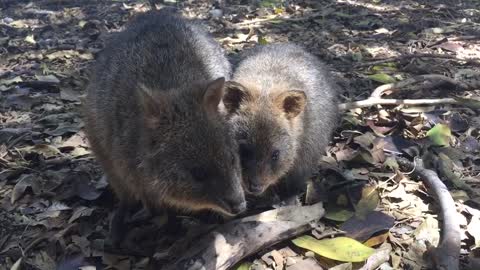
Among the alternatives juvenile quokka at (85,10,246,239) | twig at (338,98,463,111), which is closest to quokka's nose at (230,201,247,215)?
juvenile quokka at (85,10,246,239)

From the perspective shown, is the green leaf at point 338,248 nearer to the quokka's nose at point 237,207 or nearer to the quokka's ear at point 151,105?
the quokka's nose at point 237,207

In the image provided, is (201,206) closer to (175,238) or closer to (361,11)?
(175,238)

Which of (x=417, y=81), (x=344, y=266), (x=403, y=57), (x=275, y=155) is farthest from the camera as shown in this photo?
(x=403, y=57)

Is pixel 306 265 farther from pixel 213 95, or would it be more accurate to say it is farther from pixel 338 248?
pixel 213 95

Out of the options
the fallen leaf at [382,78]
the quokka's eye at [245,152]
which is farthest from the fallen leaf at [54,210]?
the fallen leaf at [382,78]

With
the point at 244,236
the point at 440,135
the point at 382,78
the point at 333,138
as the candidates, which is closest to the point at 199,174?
the point at 244,236

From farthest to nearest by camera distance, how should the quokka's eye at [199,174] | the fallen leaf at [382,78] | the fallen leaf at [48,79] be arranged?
the fallen leaf at [48,79] → the fallen leaf at [382,78] → the quokka's eye at [199,174]

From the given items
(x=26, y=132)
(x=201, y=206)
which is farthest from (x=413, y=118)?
(x=26, y=132)
